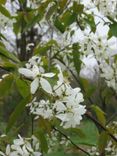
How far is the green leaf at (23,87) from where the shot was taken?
114 cm

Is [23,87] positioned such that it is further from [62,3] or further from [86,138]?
[86,138]

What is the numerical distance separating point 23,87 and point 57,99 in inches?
3.7

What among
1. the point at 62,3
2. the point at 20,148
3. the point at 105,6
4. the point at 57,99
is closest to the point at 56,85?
the point at 57,99

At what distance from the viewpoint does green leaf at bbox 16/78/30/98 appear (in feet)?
3.75

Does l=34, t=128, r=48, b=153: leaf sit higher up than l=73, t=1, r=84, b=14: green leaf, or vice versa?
l=73, t=1, r=84, b=14: green leaf

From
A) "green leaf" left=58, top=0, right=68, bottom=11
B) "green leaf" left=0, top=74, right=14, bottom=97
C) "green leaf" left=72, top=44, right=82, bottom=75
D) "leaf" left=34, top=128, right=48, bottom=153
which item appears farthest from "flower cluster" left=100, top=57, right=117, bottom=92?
"green leaf" left=0, top=74, right=14, bottom=97

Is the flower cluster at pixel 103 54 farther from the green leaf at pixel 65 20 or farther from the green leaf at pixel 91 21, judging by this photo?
the green leaf at pixel 65 20

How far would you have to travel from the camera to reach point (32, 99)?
1221mm

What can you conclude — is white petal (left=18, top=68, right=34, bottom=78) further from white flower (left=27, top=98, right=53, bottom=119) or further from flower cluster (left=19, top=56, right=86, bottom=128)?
white flower (left=27, top=98, right=53, bottom=119)

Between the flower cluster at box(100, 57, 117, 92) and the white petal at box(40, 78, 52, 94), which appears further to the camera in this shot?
the flower cluster at box(100, 57, 117, 92)

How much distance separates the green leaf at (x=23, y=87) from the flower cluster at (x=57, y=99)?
0.03m

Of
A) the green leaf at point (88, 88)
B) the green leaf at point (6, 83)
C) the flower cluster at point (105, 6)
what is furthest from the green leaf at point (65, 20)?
the green leaf at point (6, 83)

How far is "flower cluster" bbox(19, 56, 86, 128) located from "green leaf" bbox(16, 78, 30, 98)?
3 centimetres

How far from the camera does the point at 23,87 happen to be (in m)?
1.17
